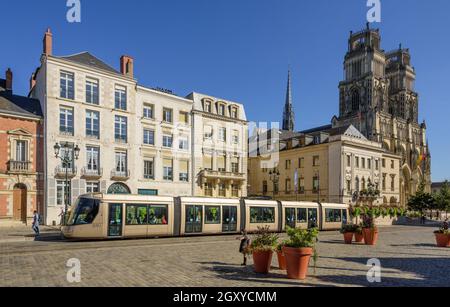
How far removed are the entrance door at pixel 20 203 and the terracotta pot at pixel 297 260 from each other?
87.4 feet

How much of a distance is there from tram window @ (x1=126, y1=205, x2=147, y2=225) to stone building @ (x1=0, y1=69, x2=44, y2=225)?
1363 cm

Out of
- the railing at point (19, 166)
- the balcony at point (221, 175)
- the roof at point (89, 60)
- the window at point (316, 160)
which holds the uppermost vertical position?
the roof at point (89, 60)

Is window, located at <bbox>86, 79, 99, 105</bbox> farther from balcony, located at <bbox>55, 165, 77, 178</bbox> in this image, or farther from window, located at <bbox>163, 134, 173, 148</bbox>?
window, located at <bbox>163, 134, 173, 148</bbox>

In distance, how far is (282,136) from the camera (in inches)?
2469

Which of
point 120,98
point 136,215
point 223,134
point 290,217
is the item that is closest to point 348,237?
point 290,217

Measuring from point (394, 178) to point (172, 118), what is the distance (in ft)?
139

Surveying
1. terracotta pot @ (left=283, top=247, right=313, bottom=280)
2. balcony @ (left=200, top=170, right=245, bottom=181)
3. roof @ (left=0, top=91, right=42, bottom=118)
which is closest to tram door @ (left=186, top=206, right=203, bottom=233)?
terracotta pot @ (left=283, top=247, right=313, bottom=280)

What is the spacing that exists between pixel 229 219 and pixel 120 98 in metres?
17.6

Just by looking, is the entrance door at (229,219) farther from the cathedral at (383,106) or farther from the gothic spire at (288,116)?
the gothic spire at (288,116)

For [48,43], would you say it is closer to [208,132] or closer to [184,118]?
[184,118]

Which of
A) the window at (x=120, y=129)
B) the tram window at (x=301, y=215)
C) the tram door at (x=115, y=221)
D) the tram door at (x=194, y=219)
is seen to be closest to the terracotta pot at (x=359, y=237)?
the tram window at (x=301, y=215)

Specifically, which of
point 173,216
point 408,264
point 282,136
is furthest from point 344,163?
point 408,264

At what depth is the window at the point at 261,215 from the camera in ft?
83.5
